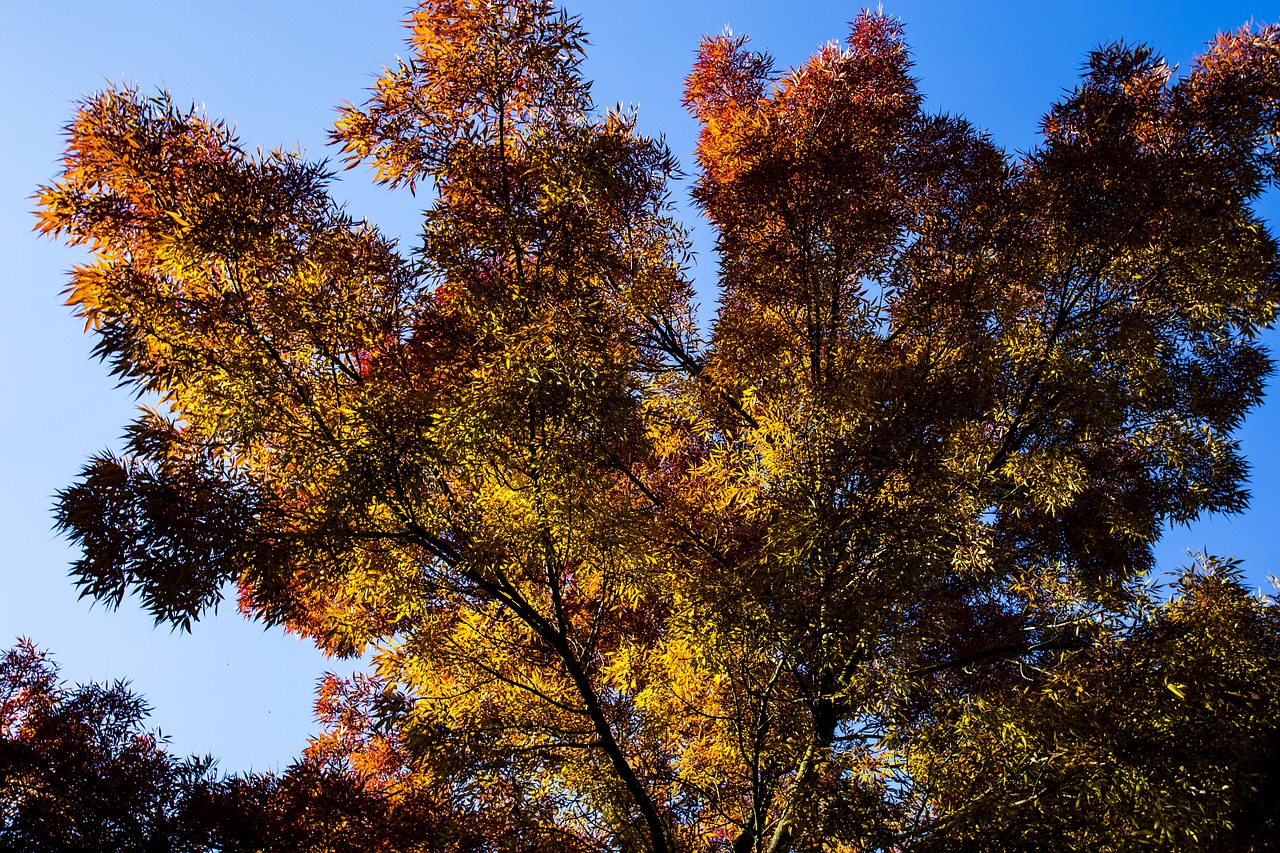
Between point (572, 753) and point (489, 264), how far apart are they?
311 centimetres

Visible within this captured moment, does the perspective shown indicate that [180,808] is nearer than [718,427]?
Yes

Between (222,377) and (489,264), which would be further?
(489,264)

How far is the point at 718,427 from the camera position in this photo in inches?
234

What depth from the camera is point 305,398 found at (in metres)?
4.08

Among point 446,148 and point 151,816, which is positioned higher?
point 446,148

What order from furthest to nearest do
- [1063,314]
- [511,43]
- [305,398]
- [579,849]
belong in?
[1063,314], [511,43], [579,849], [305,398]

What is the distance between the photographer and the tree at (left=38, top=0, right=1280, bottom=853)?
4004 millimetres

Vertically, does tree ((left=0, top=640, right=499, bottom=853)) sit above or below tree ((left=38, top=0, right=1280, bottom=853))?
below

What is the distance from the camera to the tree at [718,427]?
4.00m

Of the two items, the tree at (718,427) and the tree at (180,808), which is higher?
the tree at (718,427)

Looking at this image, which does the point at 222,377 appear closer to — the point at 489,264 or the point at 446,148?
the point at 489,264

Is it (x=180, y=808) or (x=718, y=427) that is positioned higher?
(x=718, y=427)

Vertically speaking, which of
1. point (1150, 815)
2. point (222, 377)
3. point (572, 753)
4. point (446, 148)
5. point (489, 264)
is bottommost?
point (572, 753)

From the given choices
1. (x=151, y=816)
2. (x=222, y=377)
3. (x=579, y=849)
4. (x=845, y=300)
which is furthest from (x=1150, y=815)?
(x=151, y=816)
